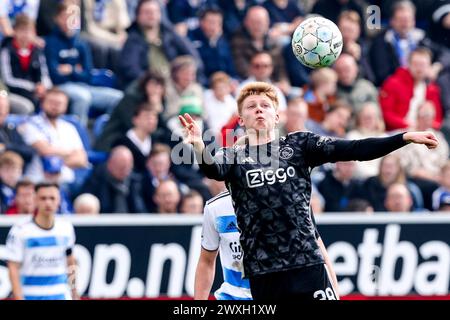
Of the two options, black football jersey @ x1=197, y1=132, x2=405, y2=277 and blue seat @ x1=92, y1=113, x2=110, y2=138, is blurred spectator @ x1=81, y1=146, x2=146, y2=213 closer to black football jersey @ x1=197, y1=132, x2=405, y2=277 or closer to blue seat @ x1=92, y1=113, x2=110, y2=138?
blue seat @ x1=92, y1=113, x2=110, y2=138

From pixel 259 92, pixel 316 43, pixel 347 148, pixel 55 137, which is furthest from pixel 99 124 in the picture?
pixel 347 148

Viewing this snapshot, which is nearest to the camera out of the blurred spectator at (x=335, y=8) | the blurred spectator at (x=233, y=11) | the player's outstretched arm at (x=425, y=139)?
the player's outstretched arm at (x=425, y=139)

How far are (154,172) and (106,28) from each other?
2758 mm

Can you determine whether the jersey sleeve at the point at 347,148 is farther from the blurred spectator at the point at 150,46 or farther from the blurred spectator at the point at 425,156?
the blurred spectator at the point at 150,46

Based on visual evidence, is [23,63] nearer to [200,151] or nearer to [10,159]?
[10,159]

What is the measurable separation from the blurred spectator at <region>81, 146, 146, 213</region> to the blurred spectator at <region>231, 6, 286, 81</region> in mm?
2822

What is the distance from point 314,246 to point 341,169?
7.28 metres

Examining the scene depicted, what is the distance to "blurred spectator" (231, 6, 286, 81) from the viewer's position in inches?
656

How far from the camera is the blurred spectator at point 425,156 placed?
1580 cm

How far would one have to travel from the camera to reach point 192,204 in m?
14.4

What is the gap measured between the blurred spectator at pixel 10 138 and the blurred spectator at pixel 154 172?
1.52 meters

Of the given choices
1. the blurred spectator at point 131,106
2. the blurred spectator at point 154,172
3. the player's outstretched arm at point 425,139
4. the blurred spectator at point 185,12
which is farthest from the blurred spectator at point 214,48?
the player's outstretched arm at point 425,139

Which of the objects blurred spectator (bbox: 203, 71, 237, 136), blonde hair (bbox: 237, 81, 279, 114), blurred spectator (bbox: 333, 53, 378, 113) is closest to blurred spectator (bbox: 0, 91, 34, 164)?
blurred spectator (bbox: 203, 71, 237, 136)

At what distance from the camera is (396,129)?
16.5 m
